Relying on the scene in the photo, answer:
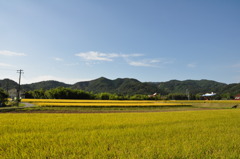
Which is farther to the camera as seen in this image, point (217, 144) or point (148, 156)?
point (217, 144)

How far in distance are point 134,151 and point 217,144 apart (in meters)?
3.83

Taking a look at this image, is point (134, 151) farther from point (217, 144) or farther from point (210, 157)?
point (217, 144)

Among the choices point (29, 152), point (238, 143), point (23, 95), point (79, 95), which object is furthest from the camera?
point (23, 95)

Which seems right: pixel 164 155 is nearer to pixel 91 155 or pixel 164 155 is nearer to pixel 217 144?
pixel 91 155

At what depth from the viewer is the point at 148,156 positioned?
19.7 ft

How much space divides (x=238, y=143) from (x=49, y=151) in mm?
7837

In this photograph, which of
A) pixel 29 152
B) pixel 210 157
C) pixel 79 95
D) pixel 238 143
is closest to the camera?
pixel 210 157

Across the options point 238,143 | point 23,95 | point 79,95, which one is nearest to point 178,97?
point 79,95

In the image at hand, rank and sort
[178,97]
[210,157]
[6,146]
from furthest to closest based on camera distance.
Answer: [178,97]
[6,146]
[210,157]

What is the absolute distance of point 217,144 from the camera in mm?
7676

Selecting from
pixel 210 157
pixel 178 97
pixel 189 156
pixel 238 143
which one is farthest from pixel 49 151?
pixel 178 97

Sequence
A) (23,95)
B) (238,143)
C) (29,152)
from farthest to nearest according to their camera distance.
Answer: (23,95) < (238,143) < (29,152)

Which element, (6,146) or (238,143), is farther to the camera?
(238,143)

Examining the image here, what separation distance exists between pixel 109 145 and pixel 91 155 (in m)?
1.57
